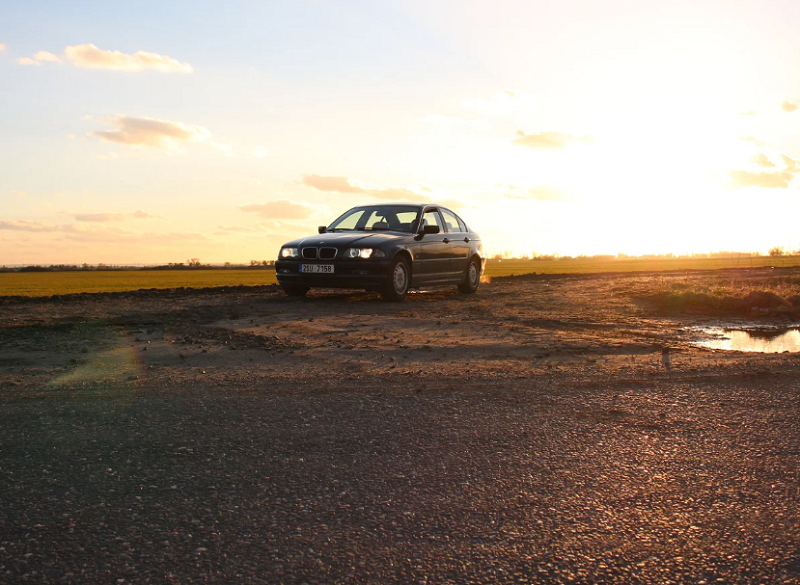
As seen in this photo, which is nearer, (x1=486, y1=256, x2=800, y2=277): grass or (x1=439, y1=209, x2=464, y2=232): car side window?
(x1=439, y1=209, x2=464, y2=232): car side window

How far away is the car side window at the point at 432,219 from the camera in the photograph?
44.6 feet

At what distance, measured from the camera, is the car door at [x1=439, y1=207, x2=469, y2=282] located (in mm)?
14148

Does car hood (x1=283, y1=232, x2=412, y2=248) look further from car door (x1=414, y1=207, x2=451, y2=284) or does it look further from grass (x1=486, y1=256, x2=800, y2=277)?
grass (x1=486, y1=256, x2=800, y2=277)

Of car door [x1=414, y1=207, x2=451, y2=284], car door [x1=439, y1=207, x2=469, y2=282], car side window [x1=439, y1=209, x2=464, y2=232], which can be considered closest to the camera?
car door [x1=414, y1=207, x2=451, y2=284]

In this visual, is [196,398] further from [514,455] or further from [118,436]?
[514,455]

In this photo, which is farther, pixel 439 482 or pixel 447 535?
pixel 439 482

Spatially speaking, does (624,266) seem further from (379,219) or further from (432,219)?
(379,219)

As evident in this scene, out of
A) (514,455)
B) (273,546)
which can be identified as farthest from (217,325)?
(273,546)

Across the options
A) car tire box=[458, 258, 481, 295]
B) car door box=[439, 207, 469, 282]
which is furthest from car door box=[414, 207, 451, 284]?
car tire box=[458, 258, 481, 295]

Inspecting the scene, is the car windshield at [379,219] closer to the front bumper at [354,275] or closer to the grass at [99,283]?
the front bumper at [354,275]

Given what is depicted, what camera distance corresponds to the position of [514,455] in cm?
371

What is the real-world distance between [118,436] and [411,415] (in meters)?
1.75

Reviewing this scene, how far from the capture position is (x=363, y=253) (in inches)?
468

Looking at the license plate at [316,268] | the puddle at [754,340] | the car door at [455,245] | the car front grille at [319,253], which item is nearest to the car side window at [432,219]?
the car door at [455,245]
